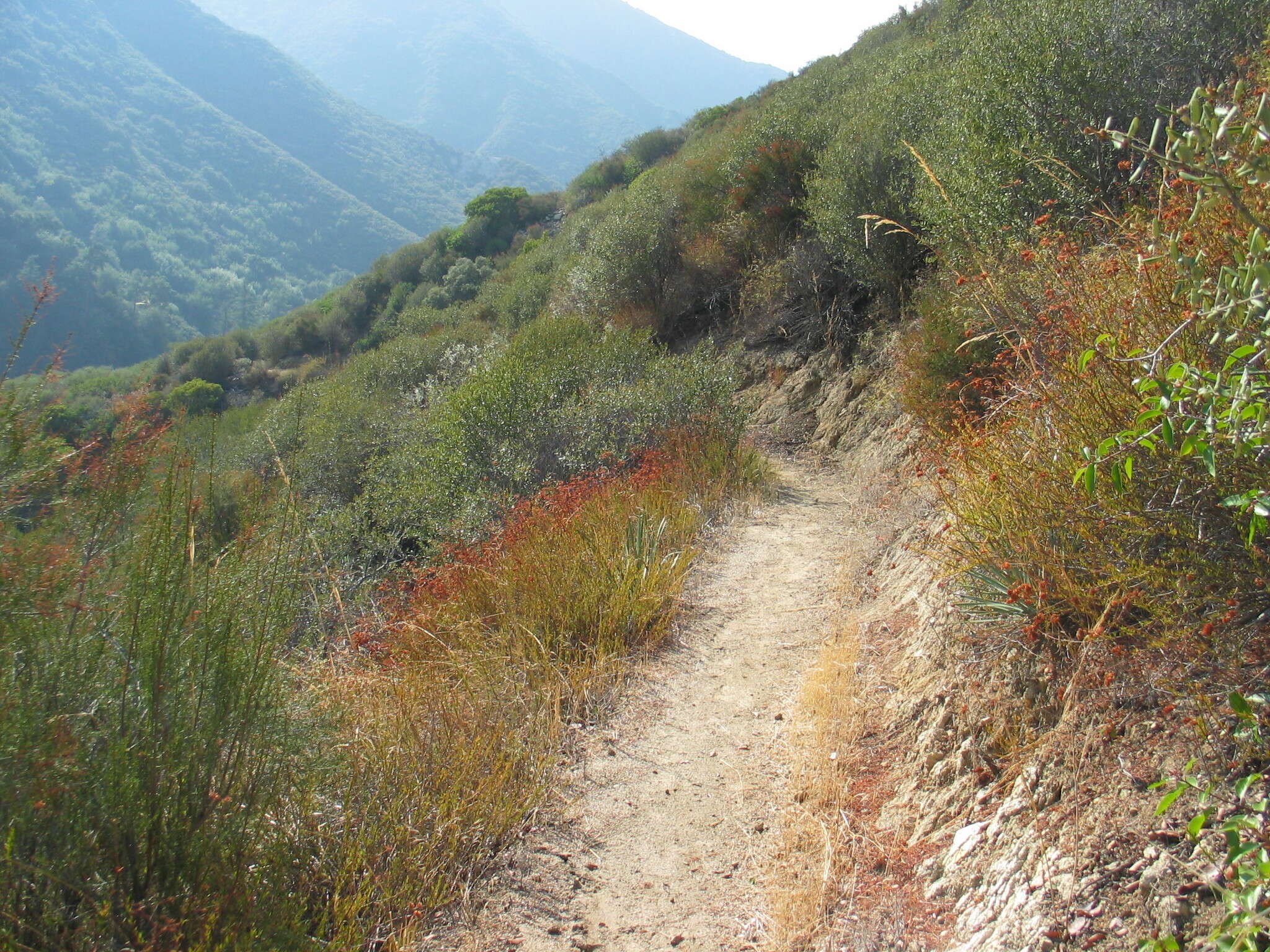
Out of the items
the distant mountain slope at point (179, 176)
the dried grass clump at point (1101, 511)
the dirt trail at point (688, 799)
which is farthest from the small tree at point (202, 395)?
the dried grass clump at point (1101, 511)

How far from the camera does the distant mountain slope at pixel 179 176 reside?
1786 inches

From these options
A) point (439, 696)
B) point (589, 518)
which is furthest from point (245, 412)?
point (439, 696)

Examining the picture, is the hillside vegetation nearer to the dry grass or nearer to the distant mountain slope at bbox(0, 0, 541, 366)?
the dry grass

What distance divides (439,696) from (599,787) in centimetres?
95

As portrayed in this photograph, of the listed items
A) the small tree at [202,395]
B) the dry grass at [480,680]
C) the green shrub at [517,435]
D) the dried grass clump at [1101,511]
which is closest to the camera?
the dried grass clump at [1101,511]

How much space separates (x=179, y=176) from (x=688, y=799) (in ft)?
346

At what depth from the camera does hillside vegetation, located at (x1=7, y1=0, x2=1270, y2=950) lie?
2.01 meters

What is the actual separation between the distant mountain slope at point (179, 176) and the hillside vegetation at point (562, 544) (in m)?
1.24

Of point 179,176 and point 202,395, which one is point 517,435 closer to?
point 202,395

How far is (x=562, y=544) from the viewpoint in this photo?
18.3 feet

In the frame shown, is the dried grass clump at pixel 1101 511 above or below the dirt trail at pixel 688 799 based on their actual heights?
above

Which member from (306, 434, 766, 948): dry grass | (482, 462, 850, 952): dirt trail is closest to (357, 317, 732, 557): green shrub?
(306, 434, 766, 948): dry grass

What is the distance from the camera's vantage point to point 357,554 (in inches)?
364

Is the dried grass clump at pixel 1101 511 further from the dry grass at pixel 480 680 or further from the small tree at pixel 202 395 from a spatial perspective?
the small tree at pixel 202 395
